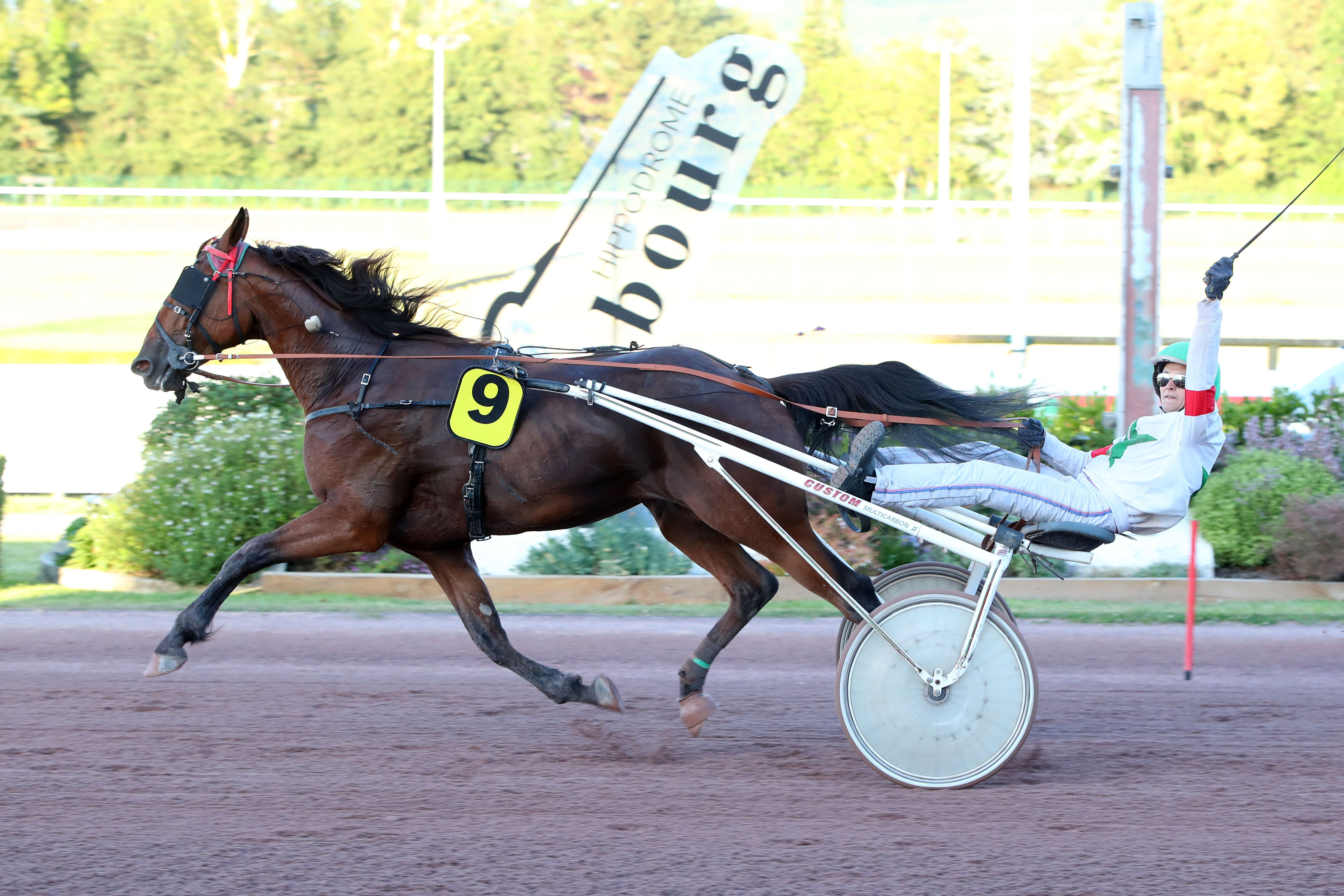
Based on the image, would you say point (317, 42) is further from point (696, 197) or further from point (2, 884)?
point (2, 884)

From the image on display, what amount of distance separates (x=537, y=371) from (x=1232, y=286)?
2569cm

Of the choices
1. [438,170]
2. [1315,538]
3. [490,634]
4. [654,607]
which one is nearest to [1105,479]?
[490,634]

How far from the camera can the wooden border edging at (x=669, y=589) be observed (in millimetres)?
7754

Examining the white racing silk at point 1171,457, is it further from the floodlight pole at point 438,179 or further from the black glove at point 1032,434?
the floodlight pole at point 438,179

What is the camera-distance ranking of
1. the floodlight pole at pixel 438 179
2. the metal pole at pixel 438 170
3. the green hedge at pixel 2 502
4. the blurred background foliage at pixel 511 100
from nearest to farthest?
the green hedge at pixel 2 502 → the floodlight pole at pixel 438 179 → the metal pole at pixel 438 170 → the blurred background foliage at pixel 511 100

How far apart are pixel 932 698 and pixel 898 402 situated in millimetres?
1165

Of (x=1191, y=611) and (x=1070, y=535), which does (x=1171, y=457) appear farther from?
(x=1191, y=611)

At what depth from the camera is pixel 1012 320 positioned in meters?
14.5

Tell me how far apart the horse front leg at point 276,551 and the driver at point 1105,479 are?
1.65 m

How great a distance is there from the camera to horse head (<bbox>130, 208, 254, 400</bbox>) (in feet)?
16.4

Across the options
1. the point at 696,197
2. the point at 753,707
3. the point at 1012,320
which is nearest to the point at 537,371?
the point at 753,707

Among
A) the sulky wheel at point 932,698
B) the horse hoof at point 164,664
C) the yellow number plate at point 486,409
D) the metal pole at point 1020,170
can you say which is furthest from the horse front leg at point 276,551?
the metal pole at point 1020,170

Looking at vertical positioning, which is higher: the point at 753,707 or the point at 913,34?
the point at 913,34

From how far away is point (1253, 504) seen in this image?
8117 millimetres
